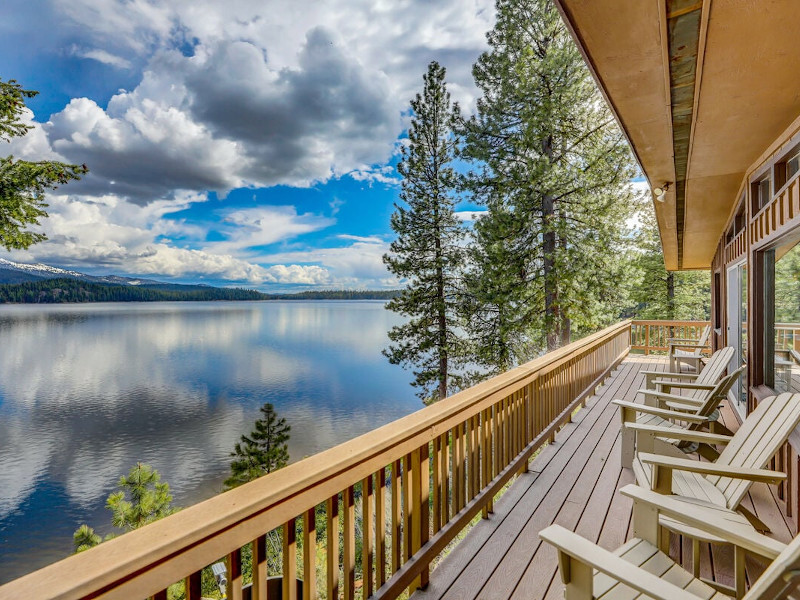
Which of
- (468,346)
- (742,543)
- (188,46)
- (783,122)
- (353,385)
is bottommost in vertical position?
(353,385)

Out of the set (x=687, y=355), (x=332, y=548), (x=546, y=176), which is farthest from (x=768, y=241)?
(x=546, y=176)

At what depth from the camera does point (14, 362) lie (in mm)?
49125

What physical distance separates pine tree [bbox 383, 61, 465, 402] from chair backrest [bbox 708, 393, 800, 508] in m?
13.2

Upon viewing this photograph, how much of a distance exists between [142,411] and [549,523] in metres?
38.2

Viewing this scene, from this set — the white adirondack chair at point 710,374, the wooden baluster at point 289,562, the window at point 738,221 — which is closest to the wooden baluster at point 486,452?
the wooden baluster at point 289,562

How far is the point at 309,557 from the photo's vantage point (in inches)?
54.4

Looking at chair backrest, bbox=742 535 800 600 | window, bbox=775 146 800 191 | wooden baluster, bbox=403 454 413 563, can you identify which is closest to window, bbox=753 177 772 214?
window, bbox=775 146 800 191

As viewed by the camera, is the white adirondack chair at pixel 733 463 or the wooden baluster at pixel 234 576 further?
the white adirondack chair at pixel 733 463

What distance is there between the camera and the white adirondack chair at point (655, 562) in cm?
98

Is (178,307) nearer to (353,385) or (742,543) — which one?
(353,385)

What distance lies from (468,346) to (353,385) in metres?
27.3

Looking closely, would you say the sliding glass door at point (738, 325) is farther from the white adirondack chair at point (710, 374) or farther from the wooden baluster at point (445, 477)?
the wooden baluster at point (445, 477)

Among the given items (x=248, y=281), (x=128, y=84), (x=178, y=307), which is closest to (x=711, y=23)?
(x=128, y=84)

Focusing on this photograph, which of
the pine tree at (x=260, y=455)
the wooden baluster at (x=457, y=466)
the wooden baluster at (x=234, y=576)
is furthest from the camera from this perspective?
the pine tree at (x=260, y=455)
